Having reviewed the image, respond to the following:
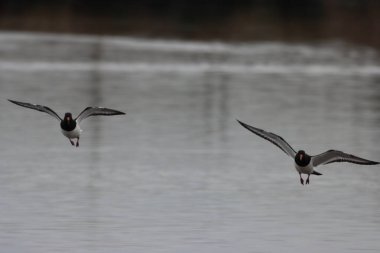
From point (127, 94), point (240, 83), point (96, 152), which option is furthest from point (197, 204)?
point (240, 83)

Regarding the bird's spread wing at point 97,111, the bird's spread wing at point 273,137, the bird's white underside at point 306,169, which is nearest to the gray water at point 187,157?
the bird's white underside at point 306,169

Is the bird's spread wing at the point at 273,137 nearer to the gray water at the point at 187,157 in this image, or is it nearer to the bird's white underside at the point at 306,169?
the bird's white underside at the point at 306,169

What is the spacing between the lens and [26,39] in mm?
53656

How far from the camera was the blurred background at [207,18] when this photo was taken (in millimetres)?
58156

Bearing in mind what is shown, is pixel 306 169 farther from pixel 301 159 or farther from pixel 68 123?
pixel 68 123

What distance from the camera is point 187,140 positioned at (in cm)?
2656

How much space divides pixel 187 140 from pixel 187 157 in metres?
2.22

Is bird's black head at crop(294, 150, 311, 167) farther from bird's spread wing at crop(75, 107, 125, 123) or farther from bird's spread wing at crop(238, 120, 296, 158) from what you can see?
bird's spread wing at crop(75, 107, 125, 123)

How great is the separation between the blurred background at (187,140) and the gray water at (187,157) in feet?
0.14

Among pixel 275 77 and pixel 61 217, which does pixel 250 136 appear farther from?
pixel 275 77

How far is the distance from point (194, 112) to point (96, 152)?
22.5 feet

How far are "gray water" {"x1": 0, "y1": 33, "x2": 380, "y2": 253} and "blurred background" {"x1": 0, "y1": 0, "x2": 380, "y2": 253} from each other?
4 centimetres

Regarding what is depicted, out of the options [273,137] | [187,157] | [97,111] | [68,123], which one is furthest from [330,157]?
[187,157]

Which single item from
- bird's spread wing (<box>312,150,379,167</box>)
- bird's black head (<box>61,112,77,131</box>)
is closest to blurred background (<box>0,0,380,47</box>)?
bird's spread wing (<box>312,150,379,167</box>)
